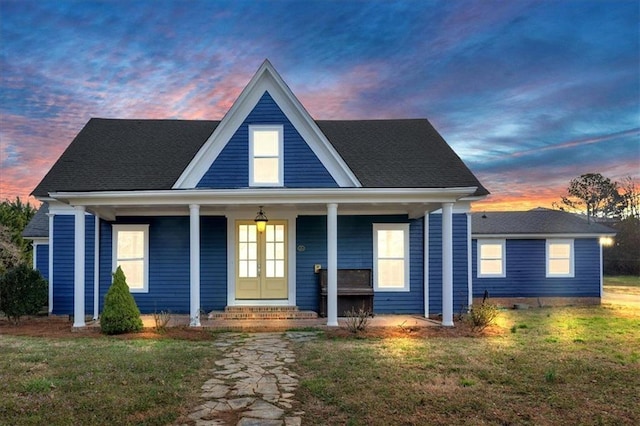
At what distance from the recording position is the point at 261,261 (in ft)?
41.0

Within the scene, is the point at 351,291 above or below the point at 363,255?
below

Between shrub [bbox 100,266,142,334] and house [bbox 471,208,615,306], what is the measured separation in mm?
12147

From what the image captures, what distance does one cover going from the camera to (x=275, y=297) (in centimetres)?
1241

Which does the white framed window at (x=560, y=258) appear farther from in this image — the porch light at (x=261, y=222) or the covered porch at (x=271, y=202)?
the porch light at (x=261, y=222)

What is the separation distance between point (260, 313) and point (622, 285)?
22.2 meters

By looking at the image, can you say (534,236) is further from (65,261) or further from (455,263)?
(65,261)

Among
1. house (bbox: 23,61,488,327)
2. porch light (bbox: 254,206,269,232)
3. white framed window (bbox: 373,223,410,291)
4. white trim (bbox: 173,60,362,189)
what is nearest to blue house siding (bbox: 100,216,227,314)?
house (bbox: 23,61,488,327)

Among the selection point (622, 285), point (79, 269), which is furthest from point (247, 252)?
point (622, 285)

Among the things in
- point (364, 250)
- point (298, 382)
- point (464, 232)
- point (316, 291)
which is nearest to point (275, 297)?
point (316, 291)

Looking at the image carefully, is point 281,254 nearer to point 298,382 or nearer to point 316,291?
point 316,291

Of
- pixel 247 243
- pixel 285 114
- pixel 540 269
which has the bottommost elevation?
pixel 540 269

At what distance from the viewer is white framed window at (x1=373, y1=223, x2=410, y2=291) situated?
41.5 ft

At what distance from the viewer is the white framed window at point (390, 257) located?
12.6m

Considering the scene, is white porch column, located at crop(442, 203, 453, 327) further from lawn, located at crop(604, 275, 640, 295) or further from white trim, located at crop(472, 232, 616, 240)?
lawn, located at crop(604, 275, 640, 295)
